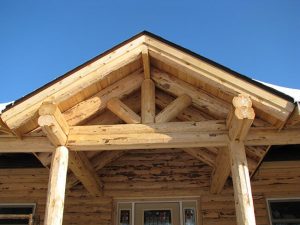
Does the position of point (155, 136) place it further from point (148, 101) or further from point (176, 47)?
point (176, 47)

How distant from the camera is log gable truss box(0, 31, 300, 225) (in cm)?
542

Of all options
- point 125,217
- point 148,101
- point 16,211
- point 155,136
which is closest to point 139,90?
point 148,101

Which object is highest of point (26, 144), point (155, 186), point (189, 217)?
point (155, 186)

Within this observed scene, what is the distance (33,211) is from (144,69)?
14.8 ft

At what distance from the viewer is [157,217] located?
8.09 meters

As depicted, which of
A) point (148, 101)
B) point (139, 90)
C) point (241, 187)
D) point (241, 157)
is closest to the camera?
point (241, 187)

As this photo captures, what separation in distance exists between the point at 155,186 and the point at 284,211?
3087 mm

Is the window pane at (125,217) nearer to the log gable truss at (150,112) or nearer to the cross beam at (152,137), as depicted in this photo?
the log gable truss at (150,112)

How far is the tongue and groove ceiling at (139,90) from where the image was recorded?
18.1 ft

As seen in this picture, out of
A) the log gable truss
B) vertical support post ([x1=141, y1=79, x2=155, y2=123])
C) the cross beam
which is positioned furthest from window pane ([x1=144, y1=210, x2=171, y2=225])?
vertical support post ([x1=141, y1=79, x2=155, y2=123])

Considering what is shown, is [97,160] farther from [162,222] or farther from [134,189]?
[162,222]

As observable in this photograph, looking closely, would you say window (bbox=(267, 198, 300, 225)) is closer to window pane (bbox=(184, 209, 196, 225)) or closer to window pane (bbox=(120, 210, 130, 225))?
window pane (bbox=(184, 209, 196, 225))

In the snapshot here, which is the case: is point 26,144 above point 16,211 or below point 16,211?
above

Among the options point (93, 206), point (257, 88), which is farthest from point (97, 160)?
point (257, 88)
